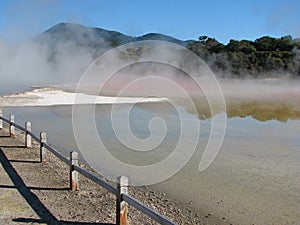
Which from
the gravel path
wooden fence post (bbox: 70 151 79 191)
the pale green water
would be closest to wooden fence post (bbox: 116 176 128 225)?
the gravel path

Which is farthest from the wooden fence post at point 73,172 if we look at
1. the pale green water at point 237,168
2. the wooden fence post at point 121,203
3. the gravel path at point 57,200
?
the pale green water at point 237,168

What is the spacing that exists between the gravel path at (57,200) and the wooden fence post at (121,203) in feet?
1.05

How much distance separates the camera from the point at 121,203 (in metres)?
4.41

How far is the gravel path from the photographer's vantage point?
4.79m

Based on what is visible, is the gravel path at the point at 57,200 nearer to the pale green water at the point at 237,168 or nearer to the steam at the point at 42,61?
the pale green water at the point at 237,168

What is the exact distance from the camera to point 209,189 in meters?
7.05

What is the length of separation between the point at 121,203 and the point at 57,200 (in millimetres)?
1418

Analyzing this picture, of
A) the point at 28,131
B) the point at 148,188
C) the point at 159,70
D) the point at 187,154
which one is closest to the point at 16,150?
the point at 28,131

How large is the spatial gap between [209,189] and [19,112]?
1443cm

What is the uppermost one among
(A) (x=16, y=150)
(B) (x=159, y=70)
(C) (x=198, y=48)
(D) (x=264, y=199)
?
(C) (x=198, y=48)

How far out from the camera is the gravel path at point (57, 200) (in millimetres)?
4785

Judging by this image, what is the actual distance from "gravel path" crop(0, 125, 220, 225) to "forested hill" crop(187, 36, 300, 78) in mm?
50262

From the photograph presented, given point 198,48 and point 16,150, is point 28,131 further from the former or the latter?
point 198,48

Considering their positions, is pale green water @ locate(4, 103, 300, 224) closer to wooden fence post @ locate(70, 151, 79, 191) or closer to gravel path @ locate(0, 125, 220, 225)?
gravel path @ locate(0, 125, 220, 225)
